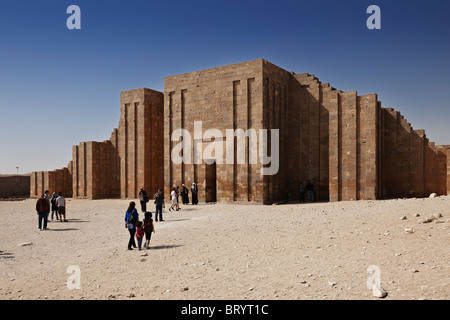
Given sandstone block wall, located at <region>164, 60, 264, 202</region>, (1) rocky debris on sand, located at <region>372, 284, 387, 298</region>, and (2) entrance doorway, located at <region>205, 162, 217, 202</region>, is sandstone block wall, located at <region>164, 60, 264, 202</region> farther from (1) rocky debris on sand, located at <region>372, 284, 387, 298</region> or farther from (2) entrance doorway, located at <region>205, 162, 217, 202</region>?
(1) rocky debris on sand, located at <region>372, 284, 387, 298</region>

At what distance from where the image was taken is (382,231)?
938 cm

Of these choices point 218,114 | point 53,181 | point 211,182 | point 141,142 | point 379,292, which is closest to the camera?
point 379,292

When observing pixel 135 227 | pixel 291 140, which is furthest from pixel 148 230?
pixel 291 140

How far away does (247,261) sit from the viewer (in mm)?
7977

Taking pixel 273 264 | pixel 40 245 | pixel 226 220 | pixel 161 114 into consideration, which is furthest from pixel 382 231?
pixel 161 114

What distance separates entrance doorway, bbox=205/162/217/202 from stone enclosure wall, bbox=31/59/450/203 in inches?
2.8

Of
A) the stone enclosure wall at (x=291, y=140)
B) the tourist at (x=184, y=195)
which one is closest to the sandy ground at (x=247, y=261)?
the stone enclosure wall at (x=291, y=140)

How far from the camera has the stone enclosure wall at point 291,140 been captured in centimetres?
2014

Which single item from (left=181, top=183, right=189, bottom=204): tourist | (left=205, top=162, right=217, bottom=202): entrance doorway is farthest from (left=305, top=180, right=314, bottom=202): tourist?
(left=181, top=183, right=189, bottom=204): tourist

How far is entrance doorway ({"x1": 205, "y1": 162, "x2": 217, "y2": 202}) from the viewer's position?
899 inches

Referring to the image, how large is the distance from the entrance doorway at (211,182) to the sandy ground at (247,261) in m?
9.92

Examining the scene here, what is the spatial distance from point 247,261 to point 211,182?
1531 centimetres

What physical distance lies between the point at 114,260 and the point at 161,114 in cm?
2192

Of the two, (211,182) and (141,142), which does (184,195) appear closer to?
(211,182)
